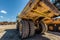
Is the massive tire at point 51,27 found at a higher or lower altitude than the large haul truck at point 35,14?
lower

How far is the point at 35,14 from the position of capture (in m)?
4.18

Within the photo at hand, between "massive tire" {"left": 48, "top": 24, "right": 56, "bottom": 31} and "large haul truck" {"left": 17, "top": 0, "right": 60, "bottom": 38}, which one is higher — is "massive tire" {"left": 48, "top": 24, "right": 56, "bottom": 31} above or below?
below

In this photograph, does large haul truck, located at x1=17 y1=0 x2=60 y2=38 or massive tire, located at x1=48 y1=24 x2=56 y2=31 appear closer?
large haul truck, located at x1=17 y1=0 x2=60 y2=38

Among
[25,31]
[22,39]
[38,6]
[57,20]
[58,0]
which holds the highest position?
[58,0]

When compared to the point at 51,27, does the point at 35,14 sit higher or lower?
higher

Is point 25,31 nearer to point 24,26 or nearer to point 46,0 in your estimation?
point 24,26

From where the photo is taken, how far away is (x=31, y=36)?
15.7 ft

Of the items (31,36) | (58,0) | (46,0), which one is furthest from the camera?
(58,0)

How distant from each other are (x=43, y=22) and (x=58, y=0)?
144 cm

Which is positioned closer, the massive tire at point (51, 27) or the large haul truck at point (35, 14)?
the large haul truck at point (35, 14)

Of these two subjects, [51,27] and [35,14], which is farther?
[51,27]

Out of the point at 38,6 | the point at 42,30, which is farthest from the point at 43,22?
the point at 38,6

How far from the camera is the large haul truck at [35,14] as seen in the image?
10.6 feet

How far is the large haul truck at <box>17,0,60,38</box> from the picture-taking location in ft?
10.6
